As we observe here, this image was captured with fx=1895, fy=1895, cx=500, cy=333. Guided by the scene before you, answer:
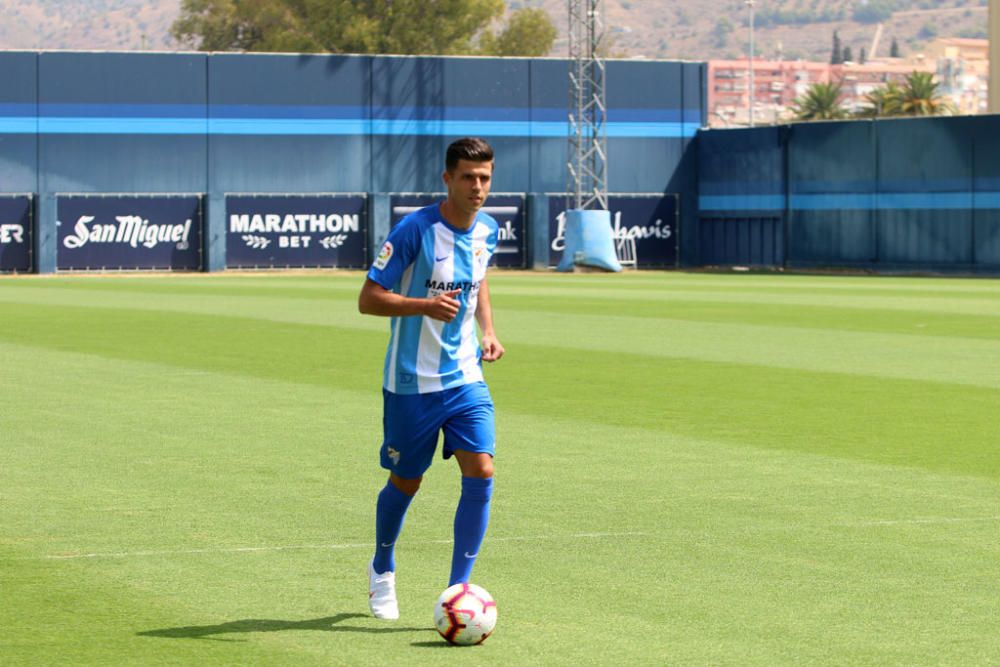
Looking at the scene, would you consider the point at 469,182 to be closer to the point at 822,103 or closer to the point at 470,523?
the point at 470,523

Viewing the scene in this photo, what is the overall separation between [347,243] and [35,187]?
10.1 m

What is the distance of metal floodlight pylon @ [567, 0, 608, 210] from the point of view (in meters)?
60.7

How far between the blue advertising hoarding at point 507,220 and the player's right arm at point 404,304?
54.8 m

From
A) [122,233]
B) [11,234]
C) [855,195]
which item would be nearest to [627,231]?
[855,195]

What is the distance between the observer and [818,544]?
31.1ft

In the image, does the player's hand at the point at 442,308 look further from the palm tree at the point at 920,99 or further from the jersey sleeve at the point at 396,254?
the palm tree at the point at 920,99

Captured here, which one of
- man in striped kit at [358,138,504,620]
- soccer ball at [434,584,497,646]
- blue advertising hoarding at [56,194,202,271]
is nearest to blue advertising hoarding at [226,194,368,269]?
blue advertising hoarding at [56,194,202,271]

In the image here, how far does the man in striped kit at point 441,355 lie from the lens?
25.1 feet

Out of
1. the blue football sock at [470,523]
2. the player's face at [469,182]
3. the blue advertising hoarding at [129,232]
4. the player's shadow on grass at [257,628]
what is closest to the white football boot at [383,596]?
the player's shadow on grass at [257,628]

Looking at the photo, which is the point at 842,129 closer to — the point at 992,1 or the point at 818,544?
the point at 992,1

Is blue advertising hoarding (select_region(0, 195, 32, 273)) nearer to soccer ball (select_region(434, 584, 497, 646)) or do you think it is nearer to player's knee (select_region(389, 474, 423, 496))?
player's knee (select_region(389, 474, 423, 496))

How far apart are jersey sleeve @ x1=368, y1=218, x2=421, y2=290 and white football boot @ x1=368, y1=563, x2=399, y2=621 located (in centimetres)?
121

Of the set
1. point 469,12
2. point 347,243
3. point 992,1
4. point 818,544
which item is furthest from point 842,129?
point 818,544

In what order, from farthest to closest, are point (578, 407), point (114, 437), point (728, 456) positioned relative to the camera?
1. point (578, 407)
2. point (114, 437)
3. point (728, 456)
